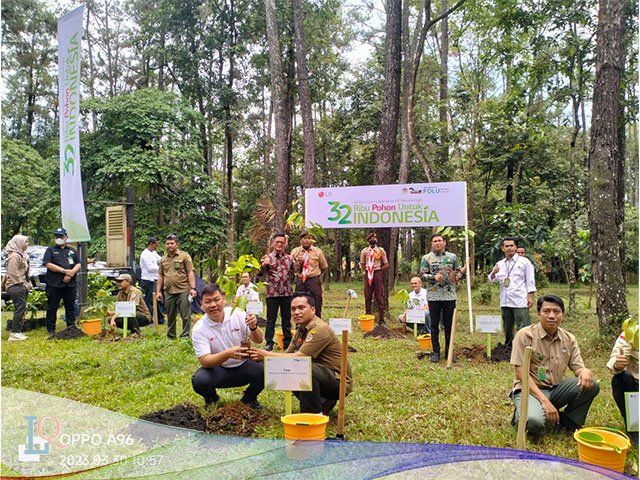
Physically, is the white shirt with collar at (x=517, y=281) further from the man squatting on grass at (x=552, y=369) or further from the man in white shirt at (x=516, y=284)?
the man squatting on grass at (x=552, y=369)

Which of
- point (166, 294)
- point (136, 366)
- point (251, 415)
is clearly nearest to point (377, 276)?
point (166, 294)

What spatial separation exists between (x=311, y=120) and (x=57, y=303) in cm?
750

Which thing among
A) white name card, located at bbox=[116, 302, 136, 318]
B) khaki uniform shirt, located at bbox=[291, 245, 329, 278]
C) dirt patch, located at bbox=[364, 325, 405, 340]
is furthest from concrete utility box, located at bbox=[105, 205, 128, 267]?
dirt patch, located at bbox=[364, 325, 405, 340]

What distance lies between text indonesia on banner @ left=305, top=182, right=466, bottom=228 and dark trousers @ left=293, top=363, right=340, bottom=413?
171 inches

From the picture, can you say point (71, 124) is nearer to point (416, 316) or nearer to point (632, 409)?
point (416, 316)

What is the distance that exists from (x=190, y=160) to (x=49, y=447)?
12245 millimetres

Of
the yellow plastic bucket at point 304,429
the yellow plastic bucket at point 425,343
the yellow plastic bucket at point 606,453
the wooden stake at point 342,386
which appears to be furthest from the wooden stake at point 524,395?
the yellow plastic bucket at point 425,343

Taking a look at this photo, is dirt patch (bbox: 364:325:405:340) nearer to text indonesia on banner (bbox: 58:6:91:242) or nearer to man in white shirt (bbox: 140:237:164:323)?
man in white shirt (bbox: 140:237:164:323)

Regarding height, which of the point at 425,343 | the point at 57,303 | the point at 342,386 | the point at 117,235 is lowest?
the point at 425,343

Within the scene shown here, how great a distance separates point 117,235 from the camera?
995 centimetres

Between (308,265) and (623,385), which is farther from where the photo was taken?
(308,265)

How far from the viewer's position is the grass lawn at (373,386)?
3627mm

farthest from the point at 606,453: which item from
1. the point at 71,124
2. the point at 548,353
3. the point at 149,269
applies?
the point at 71,124

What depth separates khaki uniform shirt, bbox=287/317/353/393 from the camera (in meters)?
3.61
